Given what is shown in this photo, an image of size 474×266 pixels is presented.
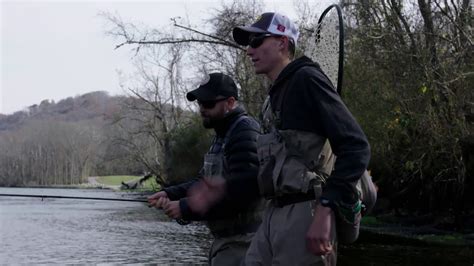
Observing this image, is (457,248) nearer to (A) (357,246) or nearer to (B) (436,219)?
(A) (357,246)

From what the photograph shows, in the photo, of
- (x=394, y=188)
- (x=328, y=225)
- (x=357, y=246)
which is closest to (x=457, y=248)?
(x=357, y=246)

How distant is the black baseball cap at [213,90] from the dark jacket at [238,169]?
14 centimetres

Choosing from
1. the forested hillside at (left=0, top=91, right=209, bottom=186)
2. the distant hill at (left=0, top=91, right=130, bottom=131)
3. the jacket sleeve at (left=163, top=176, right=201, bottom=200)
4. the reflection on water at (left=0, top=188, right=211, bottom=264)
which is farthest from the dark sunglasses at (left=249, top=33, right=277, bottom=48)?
the distant hill at (left=0, top=91, right=130, bottom=131)

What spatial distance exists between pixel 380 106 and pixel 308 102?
15.5 meters

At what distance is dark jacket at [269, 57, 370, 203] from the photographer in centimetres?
294

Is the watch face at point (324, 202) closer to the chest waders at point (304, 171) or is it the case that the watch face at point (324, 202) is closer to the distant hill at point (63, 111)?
the chest waders at point (304, 171)

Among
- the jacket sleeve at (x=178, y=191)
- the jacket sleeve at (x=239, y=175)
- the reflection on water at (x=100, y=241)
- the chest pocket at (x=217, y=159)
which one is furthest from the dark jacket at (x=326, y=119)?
the reflection on water at (x=100, y=241)

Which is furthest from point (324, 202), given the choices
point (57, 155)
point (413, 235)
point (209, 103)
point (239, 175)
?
point (57, 155)

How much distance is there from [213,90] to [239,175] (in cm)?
78

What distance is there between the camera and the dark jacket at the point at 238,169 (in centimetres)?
404

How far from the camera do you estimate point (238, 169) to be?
13.5ft

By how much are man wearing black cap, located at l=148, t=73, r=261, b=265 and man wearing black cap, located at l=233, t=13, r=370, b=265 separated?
680 mm

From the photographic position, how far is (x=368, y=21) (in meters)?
15.4

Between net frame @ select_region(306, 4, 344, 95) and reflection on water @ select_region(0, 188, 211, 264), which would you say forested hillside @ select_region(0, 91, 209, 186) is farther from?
net frame @ select_region(306, 4, 344, 95)
